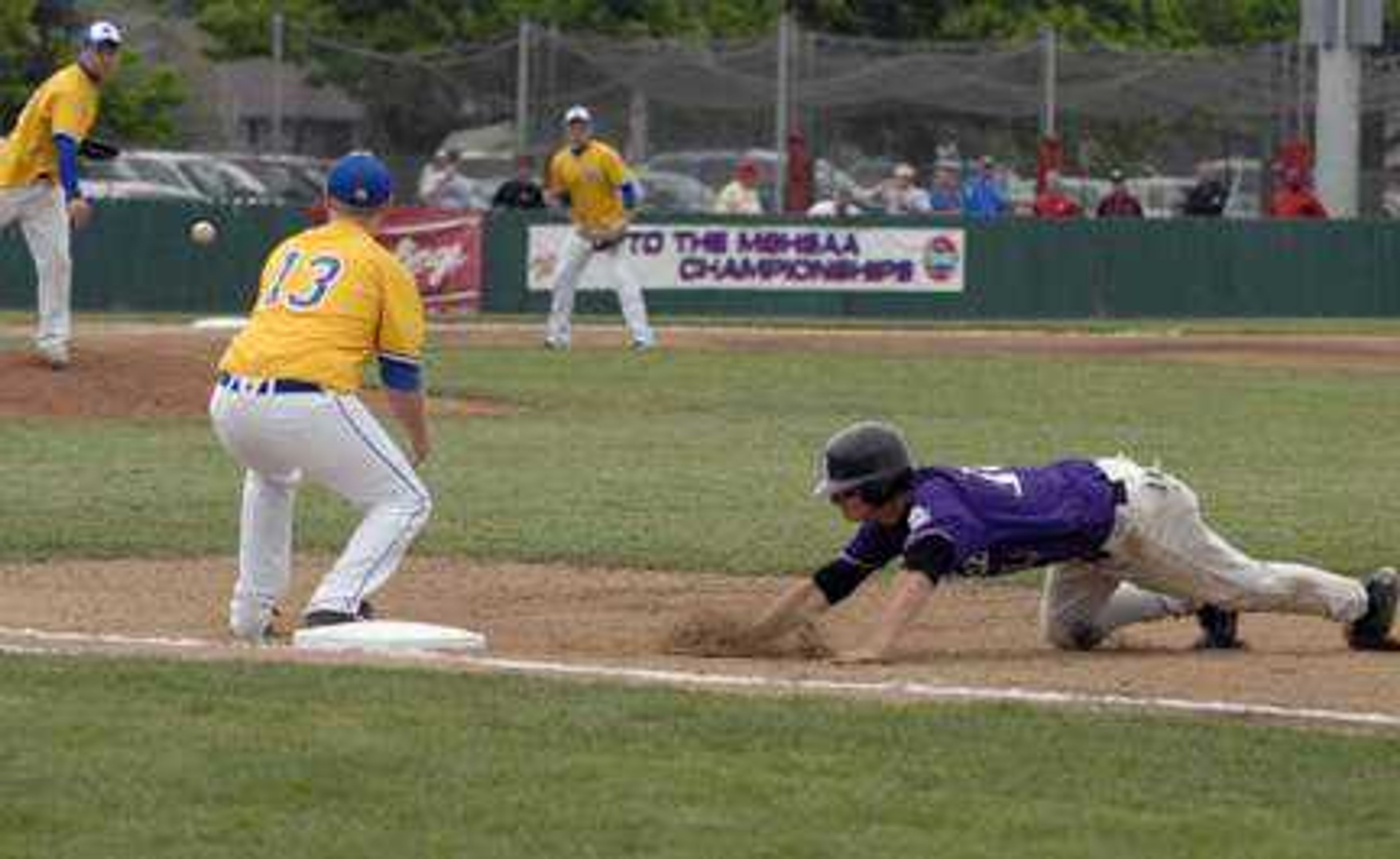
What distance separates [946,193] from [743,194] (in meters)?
2.34

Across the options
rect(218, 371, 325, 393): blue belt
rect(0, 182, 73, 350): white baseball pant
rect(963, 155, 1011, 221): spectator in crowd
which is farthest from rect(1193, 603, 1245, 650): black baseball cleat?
rect(963, 155, 1011, 221): spectator in crowd

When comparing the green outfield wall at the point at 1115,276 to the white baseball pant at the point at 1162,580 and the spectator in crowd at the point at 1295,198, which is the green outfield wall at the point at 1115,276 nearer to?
the spectator in crowd at the point at 1295,198

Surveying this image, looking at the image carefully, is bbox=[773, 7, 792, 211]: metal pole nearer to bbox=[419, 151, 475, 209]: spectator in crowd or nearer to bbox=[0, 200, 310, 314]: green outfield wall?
bbox=[419, 151, 475, 209]: spectator in crowd

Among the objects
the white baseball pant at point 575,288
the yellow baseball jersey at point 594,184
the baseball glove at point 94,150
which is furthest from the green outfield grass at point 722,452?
the baseball glove at point 94,150

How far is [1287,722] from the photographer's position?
9.52 m

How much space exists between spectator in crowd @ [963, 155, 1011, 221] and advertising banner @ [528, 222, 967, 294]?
0.41 m

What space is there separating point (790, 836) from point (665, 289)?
97.6ft

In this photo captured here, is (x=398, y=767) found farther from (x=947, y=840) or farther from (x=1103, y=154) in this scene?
(x=1103, y=154)

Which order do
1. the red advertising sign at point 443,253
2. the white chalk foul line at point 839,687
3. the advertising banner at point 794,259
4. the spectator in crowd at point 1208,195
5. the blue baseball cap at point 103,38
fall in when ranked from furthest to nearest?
1. the spectator in crowd at point 1208,195
2. the advertising banner at point 794,259
3. the red advertising sign at point 443,253
4. the blue baseball cap at point 103,38
5. the white chalk foul line at point 839,687

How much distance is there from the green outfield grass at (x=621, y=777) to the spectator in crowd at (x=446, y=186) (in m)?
27.8

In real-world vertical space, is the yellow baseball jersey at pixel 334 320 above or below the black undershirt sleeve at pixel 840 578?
above

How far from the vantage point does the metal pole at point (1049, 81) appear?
36562mm

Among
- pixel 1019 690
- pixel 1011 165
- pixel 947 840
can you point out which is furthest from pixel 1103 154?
pixel 947 840

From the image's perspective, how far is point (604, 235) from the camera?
29.4 m
